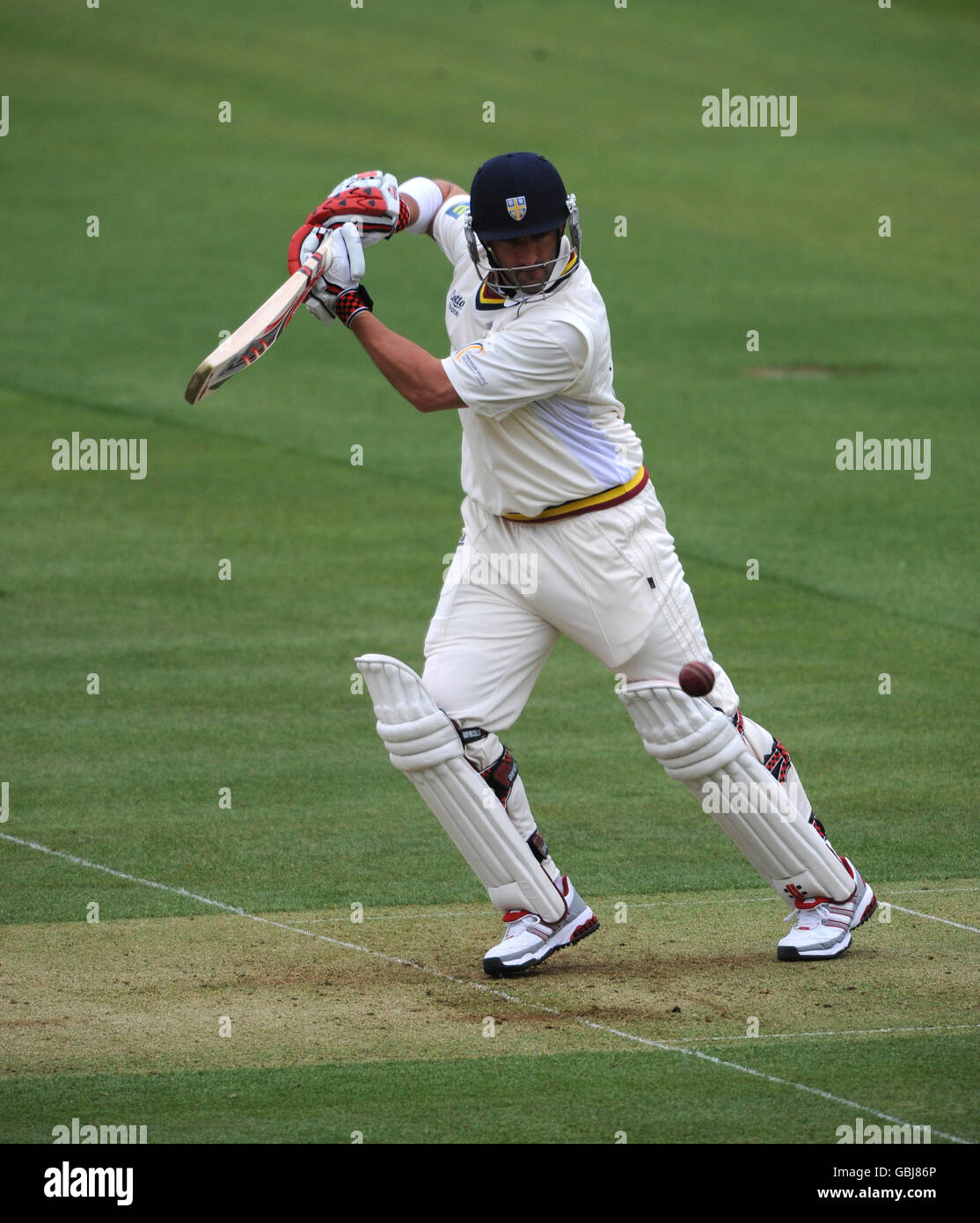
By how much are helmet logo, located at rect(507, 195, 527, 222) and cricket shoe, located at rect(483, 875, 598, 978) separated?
6.79ft

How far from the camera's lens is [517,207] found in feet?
17.8

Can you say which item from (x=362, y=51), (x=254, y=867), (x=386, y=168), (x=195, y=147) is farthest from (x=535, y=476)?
(x=362, y=51)

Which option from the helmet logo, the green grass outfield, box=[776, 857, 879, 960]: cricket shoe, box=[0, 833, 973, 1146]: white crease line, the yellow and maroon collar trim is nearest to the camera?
Result: box=[0, 833, 973, 1146]: white crease line

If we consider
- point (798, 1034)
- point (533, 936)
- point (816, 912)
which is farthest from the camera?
point (816, 912)

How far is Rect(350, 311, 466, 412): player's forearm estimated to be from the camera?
5457 mm

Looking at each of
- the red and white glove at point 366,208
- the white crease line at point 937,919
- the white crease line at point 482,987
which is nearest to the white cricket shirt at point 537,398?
the red and white glove at point 366,208

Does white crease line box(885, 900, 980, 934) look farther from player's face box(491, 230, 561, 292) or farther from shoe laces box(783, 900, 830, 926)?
player's face box(491, 230, 561, 292)

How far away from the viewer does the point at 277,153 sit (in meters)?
25.6

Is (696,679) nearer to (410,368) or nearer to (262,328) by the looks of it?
(410,368)

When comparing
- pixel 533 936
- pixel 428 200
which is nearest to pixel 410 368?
pixel 428 200

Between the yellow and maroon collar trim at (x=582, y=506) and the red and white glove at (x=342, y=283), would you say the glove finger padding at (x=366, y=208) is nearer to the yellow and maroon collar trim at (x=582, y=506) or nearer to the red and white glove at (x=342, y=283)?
the red and white glove at (x=342, y=283)

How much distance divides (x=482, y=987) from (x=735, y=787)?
0.99m

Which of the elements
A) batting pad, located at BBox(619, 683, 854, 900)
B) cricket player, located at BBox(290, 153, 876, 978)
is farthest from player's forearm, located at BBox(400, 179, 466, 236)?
batting pad, located at BBox(619, 683, 854, 900)

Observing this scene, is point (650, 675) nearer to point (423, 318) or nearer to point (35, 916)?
point (35, 916)
